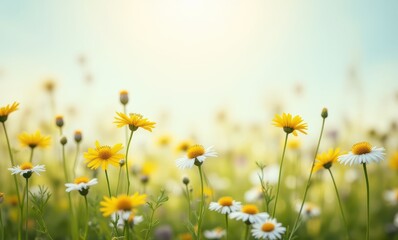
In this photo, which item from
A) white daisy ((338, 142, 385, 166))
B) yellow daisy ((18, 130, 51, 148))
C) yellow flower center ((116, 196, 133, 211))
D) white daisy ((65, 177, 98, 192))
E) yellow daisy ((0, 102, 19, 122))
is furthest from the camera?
yellow daisy ((18, 130, 51, 148))

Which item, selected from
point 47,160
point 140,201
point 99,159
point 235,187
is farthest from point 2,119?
point 235,187

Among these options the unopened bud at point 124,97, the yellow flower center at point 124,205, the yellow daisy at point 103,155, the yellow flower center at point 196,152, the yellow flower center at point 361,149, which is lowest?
the yellow flower center at point 124,205

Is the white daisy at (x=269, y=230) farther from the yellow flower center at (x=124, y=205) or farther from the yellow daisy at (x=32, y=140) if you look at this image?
the yellow daisy at (x=32, y=140)

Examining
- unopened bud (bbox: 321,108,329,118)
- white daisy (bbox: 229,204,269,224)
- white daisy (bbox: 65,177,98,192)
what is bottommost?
white daisy (bbox: 229,204,269,224)

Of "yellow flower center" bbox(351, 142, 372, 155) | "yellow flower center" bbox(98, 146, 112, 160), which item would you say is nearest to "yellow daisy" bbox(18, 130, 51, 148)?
"yellow flower center" bbox(98, 146, 112, 160)

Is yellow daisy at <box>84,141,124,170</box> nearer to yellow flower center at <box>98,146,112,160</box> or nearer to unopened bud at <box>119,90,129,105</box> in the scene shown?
yellow flower center at <box>98,146,112,160</box>

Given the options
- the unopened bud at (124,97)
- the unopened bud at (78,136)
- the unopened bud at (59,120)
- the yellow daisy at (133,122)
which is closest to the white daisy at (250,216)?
the yellow daisy at (133,122)

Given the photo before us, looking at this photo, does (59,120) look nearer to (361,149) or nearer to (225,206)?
(225,206)
